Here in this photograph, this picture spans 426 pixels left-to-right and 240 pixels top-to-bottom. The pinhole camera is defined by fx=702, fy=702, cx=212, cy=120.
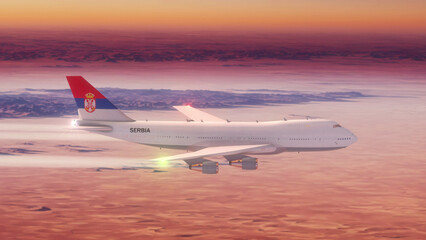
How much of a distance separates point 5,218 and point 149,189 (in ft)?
74.8

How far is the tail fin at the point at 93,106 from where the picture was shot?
110000mm

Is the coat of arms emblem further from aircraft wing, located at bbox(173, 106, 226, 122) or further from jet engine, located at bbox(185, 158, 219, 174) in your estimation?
jet engine, located at bbox(185, 158, 219, 174)

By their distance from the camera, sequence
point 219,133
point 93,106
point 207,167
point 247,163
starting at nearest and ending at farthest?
point 207,167, point 247,163, point 219,133, point 93,106

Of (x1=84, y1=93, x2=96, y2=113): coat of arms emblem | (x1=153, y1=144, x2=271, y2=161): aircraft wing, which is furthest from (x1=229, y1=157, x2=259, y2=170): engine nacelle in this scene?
(x1=84, y1=93, x2=96, y2=113): coat of arms emblem

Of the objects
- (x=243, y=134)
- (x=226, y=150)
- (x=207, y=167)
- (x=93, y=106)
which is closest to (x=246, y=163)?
(x=226, y=150)

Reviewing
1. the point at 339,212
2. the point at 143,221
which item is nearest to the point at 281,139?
the point at 339,212

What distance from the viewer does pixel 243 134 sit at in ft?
350

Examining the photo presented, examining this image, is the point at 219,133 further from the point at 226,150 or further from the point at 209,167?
the point at 209,167

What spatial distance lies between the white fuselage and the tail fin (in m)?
2.19

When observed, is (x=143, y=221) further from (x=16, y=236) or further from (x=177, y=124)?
(x=177, y=124)

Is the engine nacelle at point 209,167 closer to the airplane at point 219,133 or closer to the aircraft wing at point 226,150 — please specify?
the aircraft wing at point 226,150

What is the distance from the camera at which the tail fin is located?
110000 millimetres

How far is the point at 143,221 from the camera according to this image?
87438 mm

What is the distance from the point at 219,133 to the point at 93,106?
20.5m
